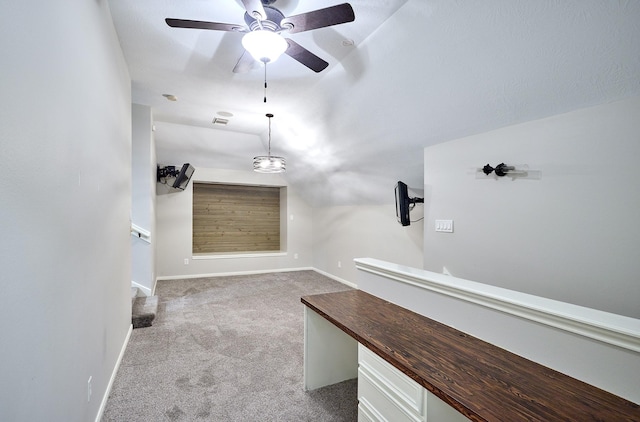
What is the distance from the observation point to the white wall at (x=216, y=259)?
593 cm

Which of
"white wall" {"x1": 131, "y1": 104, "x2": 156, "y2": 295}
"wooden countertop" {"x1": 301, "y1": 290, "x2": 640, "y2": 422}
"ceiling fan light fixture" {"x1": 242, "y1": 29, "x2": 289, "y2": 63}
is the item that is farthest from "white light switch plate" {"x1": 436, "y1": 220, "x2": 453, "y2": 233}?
"white wall" {"x1": 131, "y1": 104, "x2": 156, "y2": 295}

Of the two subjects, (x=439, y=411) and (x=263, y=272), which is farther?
(x=263, y=272)

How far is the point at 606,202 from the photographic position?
1.97 metres

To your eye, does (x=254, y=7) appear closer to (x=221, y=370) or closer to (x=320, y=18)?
(x=320, y=18)

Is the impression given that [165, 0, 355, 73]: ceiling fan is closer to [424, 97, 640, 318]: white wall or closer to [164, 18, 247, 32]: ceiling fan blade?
[164, 18, 247, 32]: ceiling fan blade

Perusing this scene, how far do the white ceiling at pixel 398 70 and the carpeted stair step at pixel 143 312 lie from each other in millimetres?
2668

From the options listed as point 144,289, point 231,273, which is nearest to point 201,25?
point 144,289

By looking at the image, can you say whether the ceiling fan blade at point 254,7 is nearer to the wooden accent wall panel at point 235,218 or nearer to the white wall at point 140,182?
the white wall at point 140,182

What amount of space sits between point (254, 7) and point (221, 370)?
2.71m

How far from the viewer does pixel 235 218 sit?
7.07 m

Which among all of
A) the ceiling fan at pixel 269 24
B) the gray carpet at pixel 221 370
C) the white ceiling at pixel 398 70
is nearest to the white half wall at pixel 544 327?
the gray carpet at pixel 221 370

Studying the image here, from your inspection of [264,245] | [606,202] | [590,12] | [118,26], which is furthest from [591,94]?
[264,245]

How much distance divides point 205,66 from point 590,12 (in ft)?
9.69

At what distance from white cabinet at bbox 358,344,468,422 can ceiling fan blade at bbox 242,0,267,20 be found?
6.58 feet
